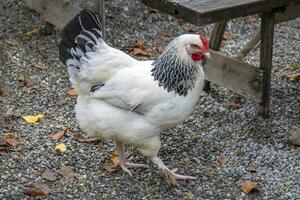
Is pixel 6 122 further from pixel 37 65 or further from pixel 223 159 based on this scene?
pixel 223 159

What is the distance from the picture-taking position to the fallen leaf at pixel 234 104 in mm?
5473

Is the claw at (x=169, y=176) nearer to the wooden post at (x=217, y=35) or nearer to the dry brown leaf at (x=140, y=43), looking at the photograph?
the wooden post at (x=217, y=35)

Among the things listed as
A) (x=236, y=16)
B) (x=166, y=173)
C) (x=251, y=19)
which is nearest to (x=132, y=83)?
(x=166, y=173)

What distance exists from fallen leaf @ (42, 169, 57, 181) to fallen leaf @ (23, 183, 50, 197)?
0.30 feet

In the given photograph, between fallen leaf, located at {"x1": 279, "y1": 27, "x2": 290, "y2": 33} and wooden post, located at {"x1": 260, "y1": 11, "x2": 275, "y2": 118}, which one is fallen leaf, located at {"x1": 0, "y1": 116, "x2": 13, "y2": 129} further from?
fallen leaf, located at {"x1": 279, "y1": 27, "x2": 290, "y2": 33}

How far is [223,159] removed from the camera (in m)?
4.69

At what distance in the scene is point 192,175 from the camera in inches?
178

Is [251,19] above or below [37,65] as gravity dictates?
below

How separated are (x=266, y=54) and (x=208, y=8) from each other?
1.21 m

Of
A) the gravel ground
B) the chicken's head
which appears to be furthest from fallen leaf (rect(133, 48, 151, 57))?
the chicken's head

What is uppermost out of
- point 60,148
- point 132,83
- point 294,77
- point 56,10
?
point 132,83

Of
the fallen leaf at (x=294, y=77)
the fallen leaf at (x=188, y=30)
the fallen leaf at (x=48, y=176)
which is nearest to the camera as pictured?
the fallen leaf at (x=48, y=176)

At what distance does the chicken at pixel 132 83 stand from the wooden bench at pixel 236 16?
0.78 feet

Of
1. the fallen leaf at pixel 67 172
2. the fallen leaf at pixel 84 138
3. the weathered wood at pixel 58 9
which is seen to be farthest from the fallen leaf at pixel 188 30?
the fallen leaf at pixel 67 172
